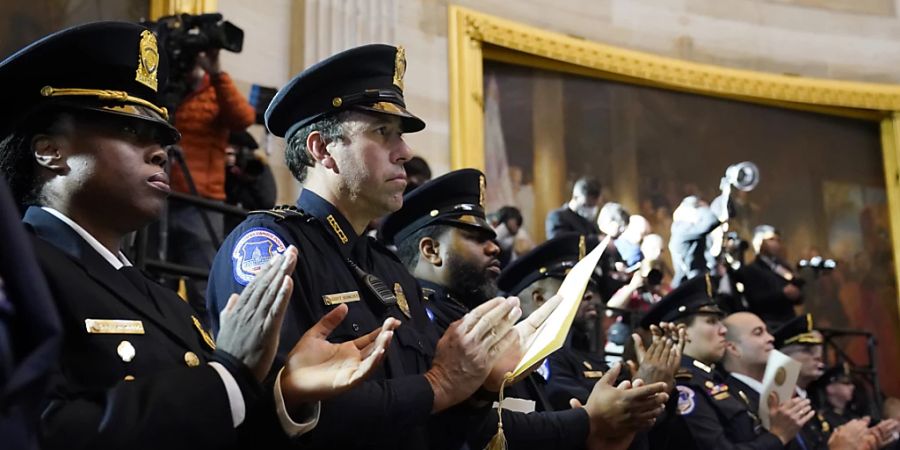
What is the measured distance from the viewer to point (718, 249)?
900 cm

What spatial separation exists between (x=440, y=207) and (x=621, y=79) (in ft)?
22.4

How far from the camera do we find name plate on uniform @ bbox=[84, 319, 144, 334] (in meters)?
2.20

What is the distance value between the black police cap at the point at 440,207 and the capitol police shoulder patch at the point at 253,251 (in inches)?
63.6

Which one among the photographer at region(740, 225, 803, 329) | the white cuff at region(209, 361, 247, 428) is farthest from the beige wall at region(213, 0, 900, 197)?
the white cuff at region(209, 361, 247, 428)

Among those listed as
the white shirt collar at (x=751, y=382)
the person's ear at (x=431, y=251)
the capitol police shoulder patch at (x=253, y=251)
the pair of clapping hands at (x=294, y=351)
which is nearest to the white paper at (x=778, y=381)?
the white shirt collar at (x=751, y=382)

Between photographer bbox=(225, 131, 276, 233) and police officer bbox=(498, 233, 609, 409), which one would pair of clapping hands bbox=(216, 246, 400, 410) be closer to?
police officer bbox=(498, 233, 609, 409)

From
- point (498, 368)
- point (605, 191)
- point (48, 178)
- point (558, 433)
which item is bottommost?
point (558, 433)

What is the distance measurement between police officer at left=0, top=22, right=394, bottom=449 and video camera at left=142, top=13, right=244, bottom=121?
2.99 meters

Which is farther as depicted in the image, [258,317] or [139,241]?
[139,241]

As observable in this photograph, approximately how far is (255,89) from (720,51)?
6555 mm

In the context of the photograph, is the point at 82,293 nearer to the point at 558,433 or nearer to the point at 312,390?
the point at 312,390

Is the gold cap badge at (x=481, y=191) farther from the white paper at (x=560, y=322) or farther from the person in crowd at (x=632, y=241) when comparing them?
the person in crowd at (x=632, y=241)

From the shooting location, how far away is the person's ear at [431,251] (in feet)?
14.3

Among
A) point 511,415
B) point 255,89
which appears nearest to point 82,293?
point 511,415
